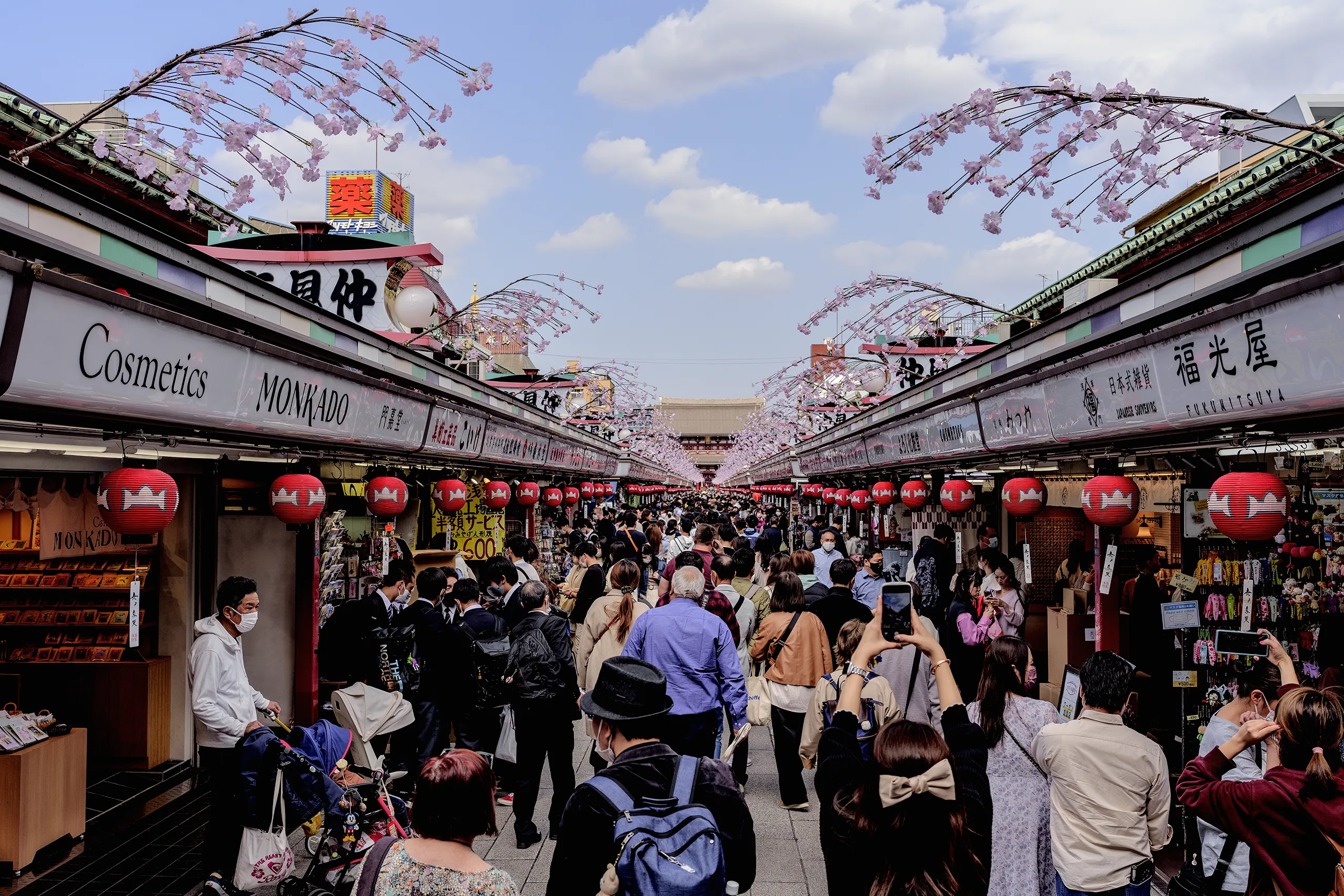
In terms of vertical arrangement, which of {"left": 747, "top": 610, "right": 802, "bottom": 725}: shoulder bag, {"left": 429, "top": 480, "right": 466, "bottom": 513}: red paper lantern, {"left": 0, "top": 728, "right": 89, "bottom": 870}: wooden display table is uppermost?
{"left": 429, "top": 480, "right": 466, "bottom": 513}: red paper lantern

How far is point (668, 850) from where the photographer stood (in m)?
3.02

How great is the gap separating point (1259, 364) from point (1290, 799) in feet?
6.58

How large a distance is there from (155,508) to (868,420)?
1218 cm

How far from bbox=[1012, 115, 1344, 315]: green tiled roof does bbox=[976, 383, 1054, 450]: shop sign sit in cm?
254

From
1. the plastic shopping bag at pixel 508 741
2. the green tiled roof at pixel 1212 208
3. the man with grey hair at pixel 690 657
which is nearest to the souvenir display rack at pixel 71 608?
the plastic shopping bag at pixel 508 741

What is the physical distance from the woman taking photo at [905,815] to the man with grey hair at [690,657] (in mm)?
2766

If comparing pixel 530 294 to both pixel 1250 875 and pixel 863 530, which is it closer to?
pixel 1250 875

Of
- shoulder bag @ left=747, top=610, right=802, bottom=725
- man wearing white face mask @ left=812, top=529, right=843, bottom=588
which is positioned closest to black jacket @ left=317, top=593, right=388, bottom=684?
shoulder bag @ left=747, top=610, right=802, bottom=725

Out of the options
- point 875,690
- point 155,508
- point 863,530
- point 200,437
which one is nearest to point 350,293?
point 200,437

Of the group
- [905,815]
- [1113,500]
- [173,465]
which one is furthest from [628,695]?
[173,465]

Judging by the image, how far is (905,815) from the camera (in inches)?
126

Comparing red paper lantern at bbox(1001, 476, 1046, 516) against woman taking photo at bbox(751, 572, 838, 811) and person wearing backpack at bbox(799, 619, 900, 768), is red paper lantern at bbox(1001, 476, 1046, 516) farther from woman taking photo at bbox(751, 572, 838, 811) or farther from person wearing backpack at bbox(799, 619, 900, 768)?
Result: person wearing backpack at bbox(799, 619, 900, 768)

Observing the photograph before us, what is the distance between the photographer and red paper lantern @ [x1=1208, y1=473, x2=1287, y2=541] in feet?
16.7

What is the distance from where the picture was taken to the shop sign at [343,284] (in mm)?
12969
